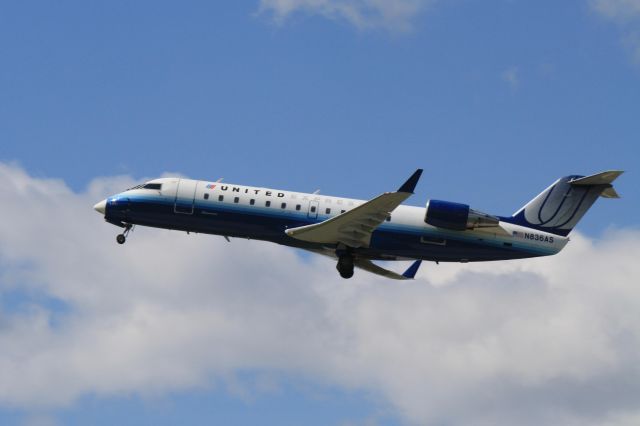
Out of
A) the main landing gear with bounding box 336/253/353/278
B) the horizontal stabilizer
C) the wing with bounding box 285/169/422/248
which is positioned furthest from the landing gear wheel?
the horizontal stabilizer

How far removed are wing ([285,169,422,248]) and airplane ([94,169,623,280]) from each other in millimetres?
39

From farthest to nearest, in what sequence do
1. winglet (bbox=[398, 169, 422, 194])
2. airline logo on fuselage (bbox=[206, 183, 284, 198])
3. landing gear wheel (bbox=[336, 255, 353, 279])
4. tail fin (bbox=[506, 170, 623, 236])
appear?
tail fin (bbox=[506, 170, 623, 236]) → landing gear wheel (bbox=[336, 255, 353, 279]) → airline logo on fuselage (bbox=[206, 183, 284, 198]) → winglet (bbox=[398, 169, 422, 194])

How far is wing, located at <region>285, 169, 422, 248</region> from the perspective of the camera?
39188 millimetres

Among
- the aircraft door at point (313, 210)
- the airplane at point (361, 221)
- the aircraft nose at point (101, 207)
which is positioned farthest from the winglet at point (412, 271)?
the aircraft nose at point (101, 207)

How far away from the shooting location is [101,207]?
4403 centimetres

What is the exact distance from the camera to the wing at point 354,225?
3919 centimetres

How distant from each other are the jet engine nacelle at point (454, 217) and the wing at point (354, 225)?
83.3 inches

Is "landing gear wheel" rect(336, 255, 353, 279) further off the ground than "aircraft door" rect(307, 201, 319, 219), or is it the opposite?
"aircraft door" rect(307, 201, 319, 219)

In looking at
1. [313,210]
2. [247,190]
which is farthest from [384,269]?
[247,190]

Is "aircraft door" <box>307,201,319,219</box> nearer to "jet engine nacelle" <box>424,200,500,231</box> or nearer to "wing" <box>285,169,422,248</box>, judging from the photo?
"wing" <box>285,169,422,248</box>

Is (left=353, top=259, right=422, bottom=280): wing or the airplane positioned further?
(left=353, top=259, right=422, bottom=280): wing

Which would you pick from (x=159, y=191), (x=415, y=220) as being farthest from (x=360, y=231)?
(x=159, y=191)

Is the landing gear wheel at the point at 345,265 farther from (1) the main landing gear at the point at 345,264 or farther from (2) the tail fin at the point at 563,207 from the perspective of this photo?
(2) the tail fin at the point at 563,207

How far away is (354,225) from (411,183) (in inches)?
157
